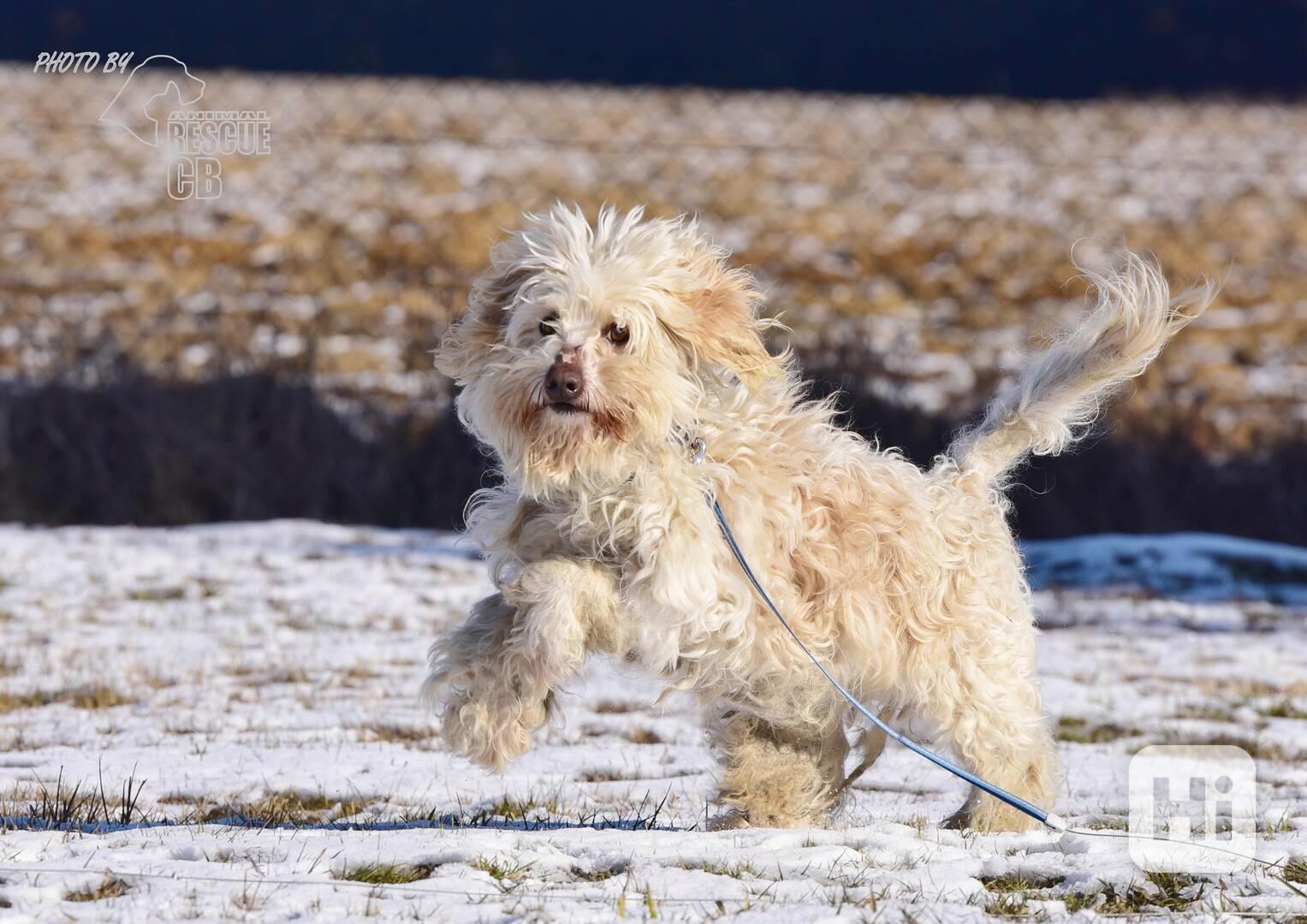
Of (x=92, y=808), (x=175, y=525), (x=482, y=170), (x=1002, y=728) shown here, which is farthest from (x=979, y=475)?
(x=482, y=170)

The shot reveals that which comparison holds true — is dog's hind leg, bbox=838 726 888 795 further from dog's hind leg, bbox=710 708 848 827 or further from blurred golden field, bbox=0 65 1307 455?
blurred golden field, bbox=0 65 1307 455

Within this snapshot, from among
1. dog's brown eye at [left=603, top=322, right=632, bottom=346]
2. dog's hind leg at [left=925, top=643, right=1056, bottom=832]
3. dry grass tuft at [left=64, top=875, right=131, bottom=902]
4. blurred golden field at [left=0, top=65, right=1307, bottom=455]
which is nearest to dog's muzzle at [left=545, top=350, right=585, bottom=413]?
dog's brown eye at [left=603, top=322, right=632, bottom=346]

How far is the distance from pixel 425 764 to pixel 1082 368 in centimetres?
230

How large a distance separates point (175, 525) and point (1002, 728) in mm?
7150

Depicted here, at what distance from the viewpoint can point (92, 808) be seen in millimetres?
4008

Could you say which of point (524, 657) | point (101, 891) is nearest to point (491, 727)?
point (524, 657)

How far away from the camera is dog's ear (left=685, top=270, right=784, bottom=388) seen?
3855mm

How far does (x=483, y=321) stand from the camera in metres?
3.94

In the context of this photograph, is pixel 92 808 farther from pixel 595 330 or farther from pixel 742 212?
pixel 742 212

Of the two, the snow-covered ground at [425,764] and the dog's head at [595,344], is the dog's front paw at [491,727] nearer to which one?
the snow-covered ground at [425,764]

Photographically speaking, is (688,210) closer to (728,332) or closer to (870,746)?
(870,746)

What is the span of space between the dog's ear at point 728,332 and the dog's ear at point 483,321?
44 centimetres

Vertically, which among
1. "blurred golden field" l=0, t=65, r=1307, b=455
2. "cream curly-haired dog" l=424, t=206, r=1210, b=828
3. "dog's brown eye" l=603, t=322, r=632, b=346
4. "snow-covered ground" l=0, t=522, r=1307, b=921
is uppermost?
"blurred golden field" l=0, t=65, r=1307, b=455

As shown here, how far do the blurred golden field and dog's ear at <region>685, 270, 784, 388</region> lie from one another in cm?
664
